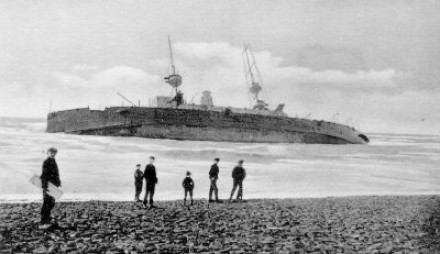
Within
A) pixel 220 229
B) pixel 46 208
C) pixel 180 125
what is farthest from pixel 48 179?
pixel 180 125

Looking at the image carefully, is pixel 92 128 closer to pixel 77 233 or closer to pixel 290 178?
pixel 290 178

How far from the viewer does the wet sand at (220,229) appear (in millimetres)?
8023

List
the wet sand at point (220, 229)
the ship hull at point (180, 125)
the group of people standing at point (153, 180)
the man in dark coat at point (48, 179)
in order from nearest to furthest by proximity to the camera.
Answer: the wet sand at point (220, 229), the man in dark coat at point (48, 179), the group of people standing at point (153, 180), the ship hull at point (180, 125)

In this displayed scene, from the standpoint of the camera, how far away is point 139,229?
953 centimetres

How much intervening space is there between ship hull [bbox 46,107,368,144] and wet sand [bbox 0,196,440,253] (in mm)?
46948

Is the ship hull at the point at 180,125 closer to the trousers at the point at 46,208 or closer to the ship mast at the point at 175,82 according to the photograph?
the ship mast at the point at 175,82

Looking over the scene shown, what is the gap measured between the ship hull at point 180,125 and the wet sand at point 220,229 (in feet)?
154

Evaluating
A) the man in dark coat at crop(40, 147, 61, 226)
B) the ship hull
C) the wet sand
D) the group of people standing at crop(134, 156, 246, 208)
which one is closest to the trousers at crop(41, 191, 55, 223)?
the man in dark coat at crop(40, 147, 61, 226)

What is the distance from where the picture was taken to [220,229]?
9.92 meters

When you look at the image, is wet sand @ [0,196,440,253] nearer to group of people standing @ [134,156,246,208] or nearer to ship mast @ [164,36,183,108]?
group of people standing @ [134,156,246,208]

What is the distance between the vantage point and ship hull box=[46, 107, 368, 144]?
60.2 metres

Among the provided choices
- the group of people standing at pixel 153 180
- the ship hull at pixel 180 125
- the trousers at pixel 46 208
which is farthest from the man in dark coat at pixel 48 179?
the ship hull at pixel 180 125

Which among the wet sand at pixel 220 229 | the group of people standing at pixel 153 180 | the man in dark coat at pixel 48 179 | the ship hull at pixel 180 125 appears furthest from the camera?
the ship hull at pixel 180 125

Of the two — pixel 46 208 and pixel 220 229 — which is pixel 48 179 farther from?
pixel 220 229
